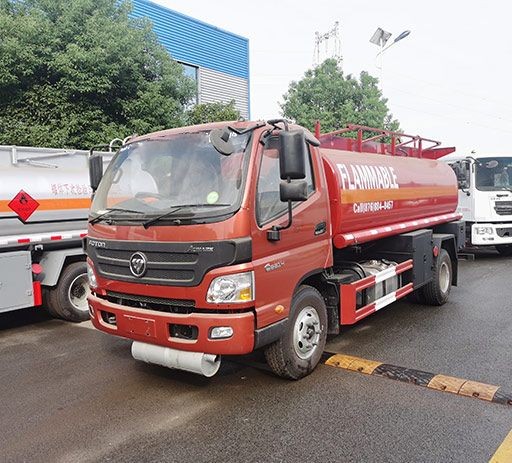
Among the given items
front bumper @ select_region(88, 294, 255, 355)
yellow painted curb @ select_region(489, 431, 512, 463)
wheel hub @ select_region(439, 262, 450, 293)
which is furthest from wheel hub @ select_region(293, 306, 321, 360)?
wheel hub @ select_region(439, 262, 450, 293)

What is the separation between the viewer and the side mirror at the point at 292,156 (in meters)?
3.76

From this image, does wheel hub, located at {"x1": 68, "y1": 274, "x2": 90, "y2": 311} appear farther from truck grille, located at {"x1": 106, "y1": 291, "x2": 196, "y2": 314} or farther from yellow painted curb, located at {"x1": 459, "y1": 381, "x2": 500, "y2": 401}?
yellow painted curb, located at {"x1": 459, "y1": 381, "x2": 500, "y2": 401}

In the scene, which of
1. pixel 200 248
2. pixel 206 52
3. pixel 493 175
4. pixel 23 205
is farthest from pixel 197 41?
pixel 200 248

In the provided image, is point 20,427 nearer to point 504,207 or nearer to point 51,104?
point 51,104

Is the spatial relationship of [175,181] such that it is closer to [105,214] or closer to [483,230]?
[105,214]

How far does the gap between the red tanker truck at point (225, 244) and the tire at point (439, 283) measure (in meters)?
2.20

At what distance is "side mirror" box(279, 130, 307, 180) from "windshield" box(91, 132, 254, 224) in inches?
13.6

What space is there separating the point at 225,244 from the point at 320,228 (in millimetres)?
1331

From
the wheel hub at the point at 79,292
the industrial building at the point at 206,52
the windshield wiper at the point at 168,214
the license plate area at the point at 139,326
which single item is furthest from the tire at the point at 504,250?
the license plate area at the point at 139,326

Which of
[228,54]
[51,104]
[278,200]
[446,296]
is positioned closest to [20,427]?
[278,200]

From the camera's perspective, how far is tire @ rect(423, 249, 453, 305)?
23.4 feet

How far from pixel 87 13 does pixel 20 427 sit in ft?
36.2

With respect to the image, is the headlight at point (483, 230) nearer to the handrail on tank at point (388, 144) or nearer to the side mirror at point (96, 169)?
the handrail on tank at point (388, 144)

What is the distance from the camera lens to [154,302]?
4027 mm
